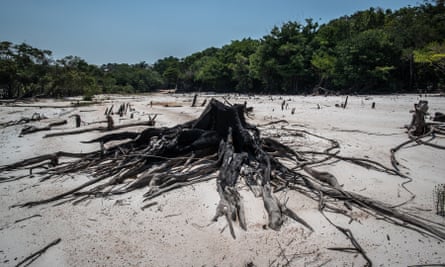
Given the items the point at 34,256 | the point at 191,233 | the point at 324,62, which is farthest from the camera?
the point at 324,62

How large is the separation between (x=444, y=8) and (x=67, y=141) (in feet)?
174

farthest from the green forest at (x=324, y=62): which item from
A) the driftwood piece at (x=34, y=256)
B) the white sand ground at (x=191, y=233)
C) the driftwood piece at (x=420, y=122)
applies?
the driftwood piece at (x=34, y=256)

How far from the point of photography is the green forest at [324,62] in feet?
114

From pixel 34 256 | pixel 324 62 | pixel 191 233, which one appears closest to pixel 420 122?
pixel 191 233

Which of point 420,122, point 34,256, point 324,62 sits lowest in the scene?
point 34,256

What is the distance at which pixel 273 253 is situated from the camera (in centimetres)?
361

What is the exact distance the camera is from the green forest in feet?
114

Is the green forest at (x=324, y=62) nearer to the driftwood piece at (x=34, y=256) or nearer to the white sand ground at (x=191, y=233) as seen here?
the white sand ground at (x=191, y=233)

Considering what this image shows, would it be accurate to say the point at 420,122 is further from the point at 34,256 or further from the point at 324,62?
the point at 324,62

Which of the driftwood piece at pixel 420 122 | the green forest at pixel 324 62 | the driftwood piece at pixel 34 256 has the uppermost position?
the green forest at pixel 324 62

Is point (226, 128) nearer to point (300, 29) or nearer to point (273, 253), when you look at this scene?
point (273, 253)

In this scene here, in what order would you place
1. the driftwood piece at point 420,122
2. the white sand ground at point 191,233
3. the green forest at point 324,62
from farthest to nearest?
the green forest at point 324,62
the driftwood piece at point 420,122
the white sand ground at point 191,233

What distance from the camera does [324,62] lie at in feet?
135

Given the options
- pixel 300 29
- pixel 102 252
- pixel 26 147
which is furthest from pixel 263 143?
pixel 300 29
